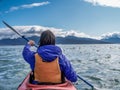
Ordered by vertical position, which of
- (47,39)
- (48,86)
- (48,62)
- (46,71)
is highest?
(47,39)

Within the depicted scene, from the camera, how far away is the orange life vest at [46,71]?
7582 millimetres

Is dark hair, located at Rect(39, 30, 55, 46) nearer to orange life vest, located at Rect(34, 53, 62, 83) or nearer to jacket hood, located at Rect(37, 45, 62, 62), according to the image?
jacket hood, located at Rect(37, 45, 62, 62)

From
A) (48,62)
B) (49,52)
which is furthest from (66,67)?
(49,52)

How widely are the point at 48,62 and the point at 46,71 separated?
25cm

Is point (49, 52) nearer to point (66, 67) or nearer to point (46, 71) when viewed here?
point (46, 71)

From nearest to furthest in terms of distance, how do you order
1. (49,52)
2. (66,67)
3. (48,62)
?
(49,52) → (48,62) → (66,67)

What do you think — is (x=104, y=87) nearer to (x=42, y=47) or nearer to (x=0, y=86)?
(x=0, y=86)

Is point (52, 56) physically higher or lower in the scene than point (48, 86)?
higher

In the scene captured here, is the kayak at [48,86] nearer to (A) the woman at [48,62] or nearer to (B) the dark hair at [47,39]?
(A) the woman at [48,62]

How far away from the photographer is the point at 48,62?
7586mm

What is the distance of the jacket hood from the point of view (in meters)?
7.46

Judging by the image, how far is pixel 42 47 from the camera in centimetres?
755

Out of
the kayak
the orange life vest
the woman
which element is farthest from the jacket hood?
the kayak

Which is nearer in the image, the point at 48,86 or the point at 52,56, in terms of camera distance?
the point at 52,56
